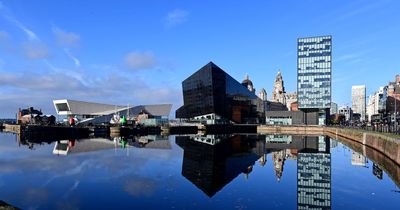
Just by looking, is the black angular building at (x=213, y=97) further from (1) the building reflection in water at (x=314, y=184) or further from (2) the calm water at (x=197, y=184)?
(2) the calm water at (x=197, y=184)

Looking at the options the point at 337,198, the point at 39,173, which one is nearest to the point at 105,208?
the point at 337,198

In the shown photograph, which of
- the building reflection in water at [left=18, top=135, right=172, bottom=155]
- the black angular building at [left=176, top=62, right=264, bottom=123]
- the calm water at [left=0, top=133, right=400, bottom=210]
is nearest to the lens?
the calm water at [left=0, top=133, right=400, bottom=210]

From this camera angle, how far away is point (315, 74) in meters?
164

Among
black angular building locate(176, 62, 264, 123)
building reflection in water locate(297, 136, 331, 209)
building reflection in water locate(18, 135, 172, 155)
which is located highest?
black angular building locate(176, 62, 264, 123)

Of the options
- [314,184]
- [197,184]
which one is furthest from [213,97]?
[197,184]

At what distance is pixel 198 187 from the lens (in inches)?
1021

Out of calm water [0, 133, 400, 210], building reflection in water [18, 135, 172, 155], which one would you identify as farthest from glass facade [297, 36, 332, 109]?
calm water [0, 133, 400, 210]

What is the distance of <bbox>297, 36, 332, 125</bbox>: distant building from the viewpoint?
6383 inches

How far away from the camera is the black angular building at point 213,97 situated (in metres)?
164

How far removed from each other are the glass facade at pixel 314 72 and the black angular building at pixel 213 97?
31152 millimetres

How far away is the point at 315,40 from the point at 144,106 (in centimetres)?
8938

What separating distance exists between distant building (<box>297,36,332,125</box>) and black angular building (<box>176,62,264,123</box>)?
3114 centimetres

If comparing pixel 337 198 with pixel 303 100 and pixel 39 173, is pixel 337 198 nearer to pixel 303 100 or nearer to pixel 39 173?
pixel 39 173

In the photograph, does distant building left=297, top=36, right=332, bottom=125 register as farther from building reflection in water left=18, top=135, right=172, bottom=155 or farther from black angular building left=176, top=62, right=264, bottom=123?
building reflection in water left=18, top=135, right=172, bottom=155
